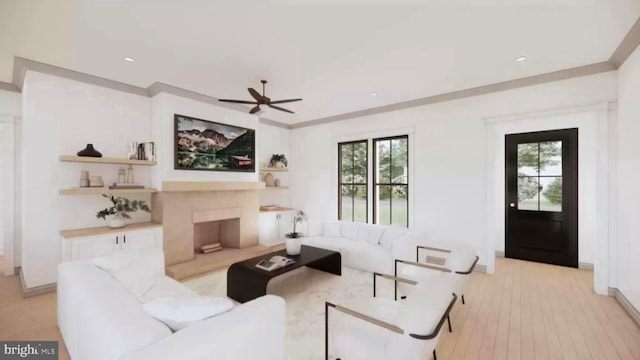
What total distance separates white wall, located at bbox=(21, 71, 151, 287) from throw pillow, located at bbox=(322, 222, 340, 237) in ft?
11.9

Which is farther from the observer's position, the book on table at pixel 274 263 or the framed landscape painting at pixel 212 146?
the framed landscape painting at pixel 212 146

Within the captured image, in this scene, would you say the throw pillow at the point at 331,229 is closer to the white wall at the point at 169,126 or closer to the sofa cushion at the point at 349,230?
the sofa cushion at the point at 349,230

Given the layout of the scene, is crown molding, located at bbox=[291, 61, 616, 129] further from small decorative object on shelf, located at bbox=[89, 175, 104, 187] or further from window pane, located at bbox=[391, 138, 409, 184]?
small decorative object on shelf, located at bbox=[89, 175, 104, 187]

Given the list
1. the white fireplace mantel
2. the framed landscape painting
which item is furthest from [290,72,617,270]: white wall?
the white fireplace mantel

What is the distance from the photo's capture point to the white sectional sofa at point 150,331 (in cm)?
131

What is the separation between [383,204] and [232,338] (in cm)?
451

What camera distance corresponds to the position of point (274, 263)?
133 inches

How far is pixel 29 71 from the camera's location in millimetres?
3389

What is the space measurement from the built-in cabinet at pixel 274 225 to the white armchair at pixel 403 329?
3.92m

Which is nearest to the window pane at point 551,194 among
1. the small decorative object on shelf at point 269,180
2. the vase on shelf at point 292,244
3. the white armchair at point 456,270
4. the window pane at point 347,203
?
the white armchair at point 456,270

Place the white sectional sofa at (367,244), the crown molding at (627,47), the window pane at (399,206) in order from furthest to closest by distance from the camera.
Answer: the window pane at (399,206), the white sectional sofa at (367,244), the crown molding at (627,47)

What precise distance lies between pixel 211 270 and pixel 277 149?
3.38 metres

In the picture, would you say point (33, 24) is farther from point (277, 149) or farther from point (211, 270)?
point (277, 149)

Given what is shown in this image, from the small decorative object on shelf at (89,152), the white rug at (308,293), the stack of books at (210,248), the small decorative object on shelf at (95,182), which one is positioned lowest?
the white rug at (308,293)
